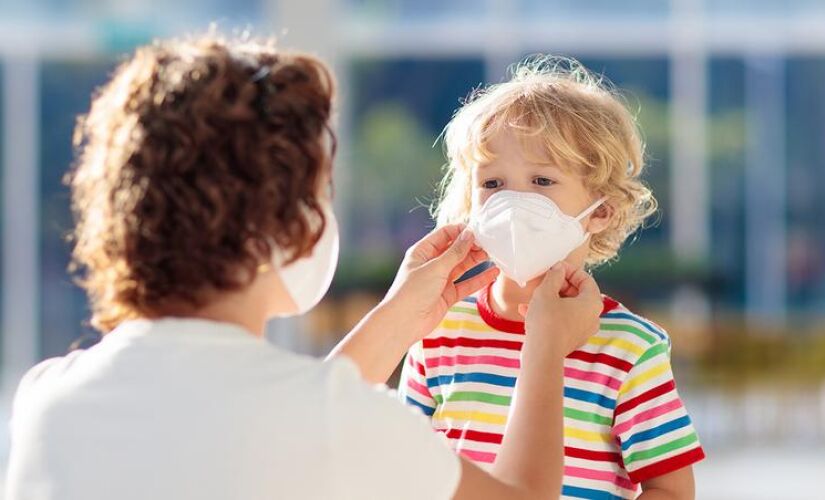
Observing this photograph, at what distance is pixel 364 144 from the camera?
9.63m

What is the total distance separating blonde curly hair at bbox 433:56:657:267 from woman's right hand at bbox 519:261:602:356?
7.4 inches

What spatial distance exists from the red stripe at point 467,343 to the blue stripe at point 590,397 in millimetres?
123

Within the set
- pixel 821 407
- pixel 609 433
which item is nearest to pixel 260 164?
pixel 609 433

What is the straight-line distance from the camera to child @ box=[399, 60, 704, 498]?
1864mm

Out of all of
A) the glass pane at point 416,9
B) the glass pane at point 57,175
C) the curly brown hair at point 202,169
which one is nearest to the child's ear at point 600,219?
the curly brown hair at point 202,169

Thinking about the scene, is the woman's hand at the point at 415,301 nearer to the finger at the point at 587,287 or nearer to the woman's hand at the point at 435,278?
the woman's hand at the point at 435,278

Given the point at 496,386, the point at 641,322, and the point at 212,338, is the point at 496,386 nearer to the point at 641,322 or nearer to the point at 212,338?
the point at 641,322

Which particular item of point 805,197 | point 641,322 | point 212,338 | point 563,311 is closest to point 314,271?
point 212,338

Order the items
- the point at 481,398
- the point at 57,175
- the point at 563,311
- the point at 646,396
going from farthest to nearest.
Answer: the point at 57,175, the point at 481,398, the point at 646,396, the point at 563,311

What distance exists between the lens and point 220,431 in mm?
1422

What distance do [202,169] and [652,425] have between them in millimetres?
733

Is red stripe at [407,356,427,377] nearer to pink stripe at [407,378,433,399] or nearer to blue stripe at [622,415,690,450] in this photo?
pink stripe at [407,378,433,399]

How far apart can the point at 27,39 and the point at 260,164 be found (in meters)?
8.59

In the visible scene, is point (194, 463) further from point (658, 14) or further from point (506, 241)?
point (658, 14)
